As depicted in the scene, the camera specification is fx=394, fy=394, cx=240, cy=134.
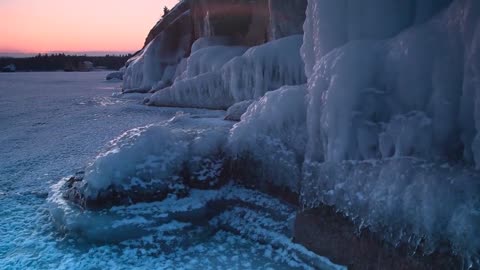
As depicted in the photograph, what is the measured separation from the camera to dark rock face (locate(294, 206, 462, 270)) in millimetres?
2627

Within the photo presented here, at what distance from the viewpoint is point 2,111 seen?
40.1ft

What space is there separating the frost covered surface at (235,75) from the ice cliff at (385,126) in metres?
4.49

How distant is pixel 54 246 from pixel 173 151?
1.73 m

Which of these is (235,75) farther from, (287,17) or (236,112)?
(236,112)

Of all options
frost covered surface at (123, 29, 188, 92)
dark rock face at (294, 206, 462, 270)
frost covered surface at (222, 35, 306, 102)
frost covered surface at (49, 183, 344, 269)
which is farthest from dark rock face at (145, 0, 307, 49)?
dark rock face at (294, 206, 462, 270)

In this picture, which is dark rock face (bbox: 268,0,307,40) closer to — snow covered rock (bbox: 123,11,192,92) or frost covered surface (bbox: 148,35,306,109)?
frost covered surface (bbox: 148,35,306,109)

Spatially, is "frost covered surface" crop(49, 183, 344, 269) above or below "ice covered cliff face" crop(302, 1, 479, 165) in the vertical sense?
below

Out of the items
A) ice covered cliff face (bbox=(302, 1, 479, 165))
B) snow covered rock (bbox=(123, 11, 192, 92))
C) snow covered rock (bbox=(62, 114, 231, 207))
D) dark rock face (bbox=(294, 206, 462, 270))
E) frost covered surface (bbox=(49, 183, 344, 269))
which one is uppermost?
snow covered rock (bbox=(123, 11, 192, 92))

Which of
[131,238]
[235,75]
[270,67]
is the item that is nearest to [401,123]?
[131,238]

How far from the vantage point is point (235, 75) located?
10.2m

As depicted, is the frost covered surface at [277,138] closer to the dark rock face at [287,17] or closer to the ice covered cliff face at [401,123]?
the ice covered cliff face at [401,123]

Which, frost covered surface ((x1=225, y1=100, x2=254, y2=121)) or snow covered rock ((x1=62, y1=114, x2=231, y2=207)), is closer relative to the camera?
snow covered rock ((x1=62, y1=114, x2=231, y2=207))

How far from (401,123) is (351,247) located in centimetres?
105

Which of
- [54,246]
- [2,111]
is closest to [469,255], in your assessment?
[54,246]
